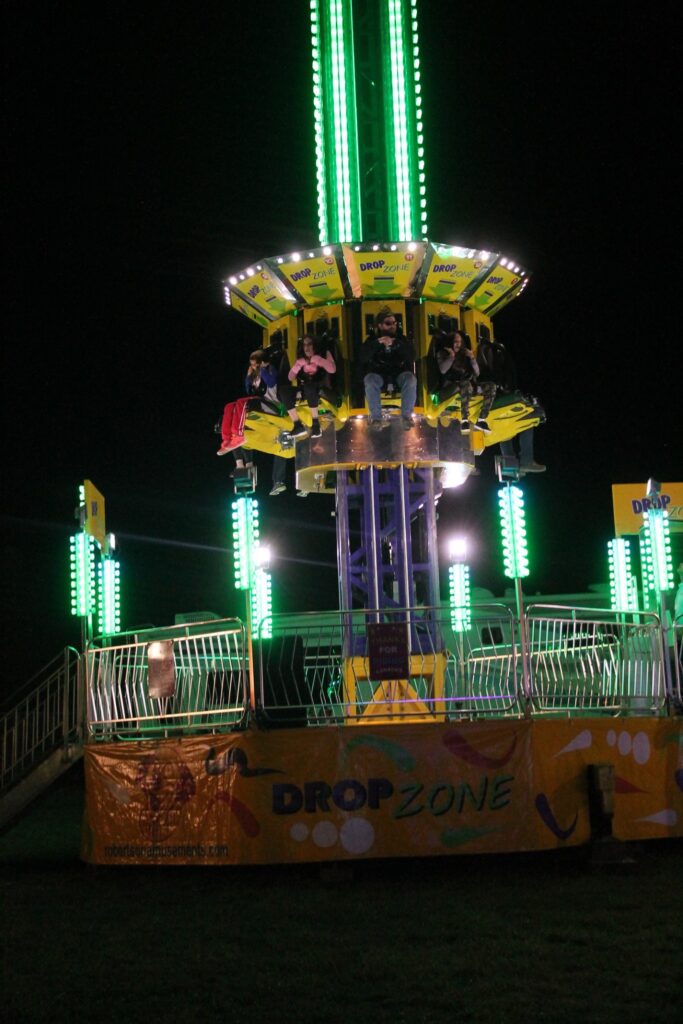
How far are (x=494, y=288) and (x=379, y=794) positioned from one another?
23.4ft

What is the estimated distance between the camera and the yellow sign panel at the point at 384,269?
13531 mm

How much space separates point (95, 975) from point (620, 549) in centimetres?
1463

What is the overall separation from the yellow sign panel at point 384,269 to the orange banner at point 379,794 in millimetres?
5904

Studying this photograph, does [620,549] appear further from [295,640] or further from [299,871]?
[299,871]

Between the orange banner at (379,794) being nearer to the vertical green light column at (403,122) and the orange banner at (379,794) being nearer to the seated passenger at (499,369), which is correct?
the seated passenger at (499,369)

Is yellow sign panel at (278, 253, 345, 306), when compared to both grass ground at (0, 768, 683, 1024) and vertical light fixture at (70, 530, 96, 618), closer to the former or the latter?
vertical light fixture at (70, 530, 96, 618)

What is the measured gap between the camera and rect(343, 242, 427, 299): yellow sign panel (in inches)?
533

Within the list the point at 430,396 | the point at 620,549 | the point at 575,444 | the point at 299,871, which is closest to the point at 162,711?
the point at 299,871

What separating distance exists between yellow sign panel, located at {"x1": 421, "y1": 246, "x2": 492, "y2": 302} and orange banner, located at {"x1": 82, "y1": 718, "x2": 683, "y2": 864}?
5.93m

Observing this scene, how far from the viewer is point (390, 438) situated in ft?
46.1

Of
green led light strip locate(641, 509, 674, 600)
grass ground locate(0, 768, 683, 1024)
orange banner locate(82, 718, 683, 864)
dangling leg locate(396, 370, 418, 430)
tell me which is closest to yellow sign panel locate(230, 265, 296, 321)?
dangling leg locate(396, 370, 418, 430)

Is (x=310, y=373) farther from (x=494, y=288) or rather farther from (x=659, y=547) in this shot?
(x=659, y=547)

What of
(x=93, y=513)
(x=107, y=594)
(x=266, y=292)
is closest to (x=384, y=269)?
(x=266, y=292)

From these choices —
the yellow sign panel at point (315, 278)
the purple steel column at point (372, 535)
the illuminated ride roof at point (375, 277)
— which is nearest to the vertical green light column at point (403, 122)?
the illuminated ride roof at point (375, 277)
